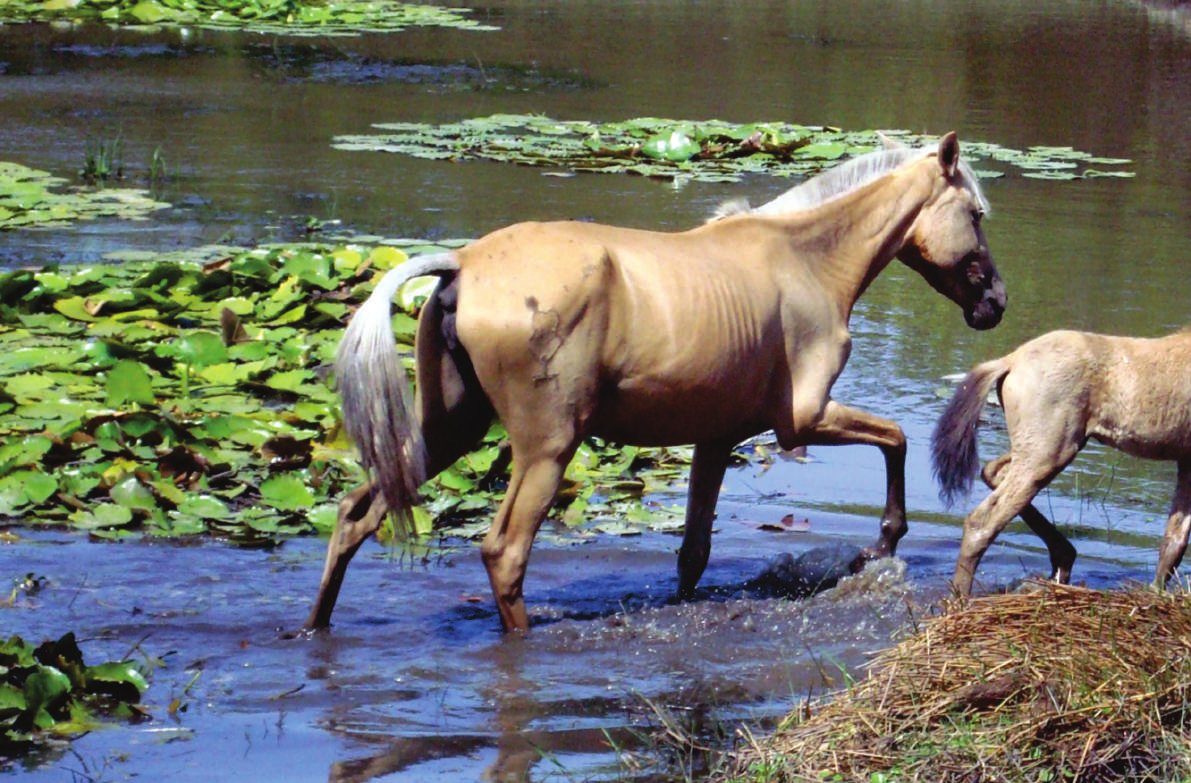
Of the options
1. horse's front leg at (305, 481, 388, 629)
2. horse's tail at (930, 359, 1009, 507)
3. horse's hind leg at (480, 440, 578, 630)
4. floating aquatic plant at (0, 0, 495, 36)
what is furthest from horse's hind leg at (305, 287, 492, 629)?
floating aquatic plant at (0, 0, 495, 36)

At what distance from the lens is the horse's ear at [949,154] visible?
6570 millimetres

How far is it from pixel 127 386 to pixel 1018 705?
15.2ft

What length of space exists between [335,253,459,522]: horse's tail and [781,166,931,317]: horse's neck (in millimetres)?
1671

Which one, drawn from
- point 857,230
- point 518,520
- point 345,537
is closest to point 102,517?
point 345,537

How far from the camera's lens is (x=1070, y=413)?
20.0 ft

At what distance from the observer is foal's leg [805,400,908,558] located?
6.25m

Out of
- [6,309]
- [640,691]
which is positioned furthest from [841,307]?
[6,309]

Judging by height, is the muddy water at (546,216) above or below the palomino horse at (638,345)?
below

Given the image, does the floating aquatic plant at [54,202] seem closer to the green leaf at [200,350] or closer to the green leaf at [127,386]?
the green leaf at [200,350]

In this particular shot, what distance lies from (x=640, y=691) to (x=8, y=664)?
195 cm

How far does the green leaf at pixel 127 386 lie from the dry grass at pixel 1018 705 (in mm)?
4034

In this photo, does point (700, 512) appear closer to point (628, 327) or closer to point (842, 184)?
point (628, 327)

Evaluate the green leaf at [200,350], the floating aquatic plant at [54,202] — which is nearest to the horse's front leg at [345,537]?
the green leaf at [200,350]

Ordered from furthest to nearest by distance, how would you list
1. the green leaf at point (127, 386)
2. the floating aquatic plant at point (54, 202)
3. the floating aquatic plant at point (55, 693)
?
the floating aquatic plant at point (54, 202), the green leaf at point (127, 386), the floating aquatic plant at point (55, 693)
